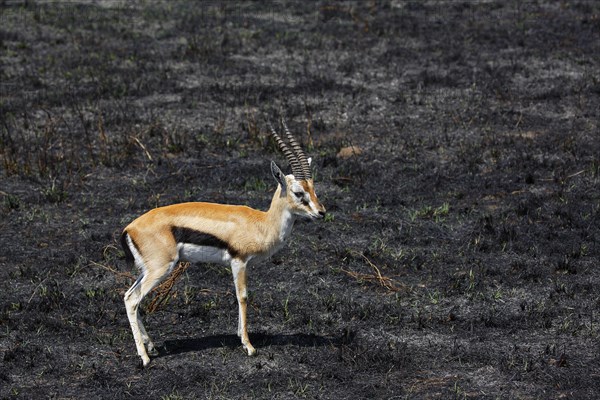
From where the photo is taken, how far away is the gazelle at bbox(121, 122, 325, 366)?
957 centimetres

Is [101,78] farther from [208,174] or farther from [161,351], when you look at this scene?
[161,351]

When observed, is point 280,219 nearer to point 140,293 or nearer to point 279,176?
point 279,176

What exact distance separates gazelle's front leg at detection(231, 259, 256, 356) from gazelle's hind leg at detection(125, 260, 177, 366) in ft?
2.17

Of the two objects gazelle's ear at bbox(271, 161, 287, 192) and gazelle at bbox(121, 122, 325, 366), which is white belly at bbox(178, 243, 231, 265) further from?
gazelle's ear at bbox(271, 161, 287, 192)

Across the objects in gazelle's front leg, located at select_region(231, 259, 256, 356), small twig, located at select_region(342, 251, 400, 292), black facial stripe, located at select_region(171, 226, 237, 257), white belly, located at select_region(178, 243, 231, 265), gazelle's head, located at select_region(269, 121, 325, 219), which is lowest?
small twig, located at select_region(342, 251, 400, 292)

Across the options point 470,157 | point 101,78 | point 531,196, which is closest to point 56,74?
point 101,78

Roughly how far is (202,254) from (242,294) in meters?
0.62

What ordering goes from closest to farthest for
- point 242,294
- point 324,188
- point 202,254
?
point 202,254
point 242,294
point 324,188

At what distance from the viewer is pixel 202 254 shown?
31.8ft

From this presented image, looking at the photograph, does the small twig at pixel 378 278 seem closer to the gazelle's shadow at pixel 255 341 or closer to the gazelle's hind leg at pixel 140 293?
the gazelle's shadow at pixel 255 341

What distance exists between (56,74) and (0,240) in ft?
27.2

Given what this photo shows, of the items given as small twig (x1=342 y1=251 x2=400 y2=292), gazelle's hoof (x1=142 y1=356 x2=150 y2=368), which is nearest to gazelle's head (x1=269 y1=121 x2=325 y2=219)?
gazelle's hoof (x1=142 y1=356 x2=150 y2=368)

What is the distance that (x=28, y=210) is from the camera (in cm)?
1409

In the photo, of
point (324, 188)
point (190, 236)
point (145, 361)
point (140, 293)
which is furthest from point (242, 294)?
point (324, 188)
